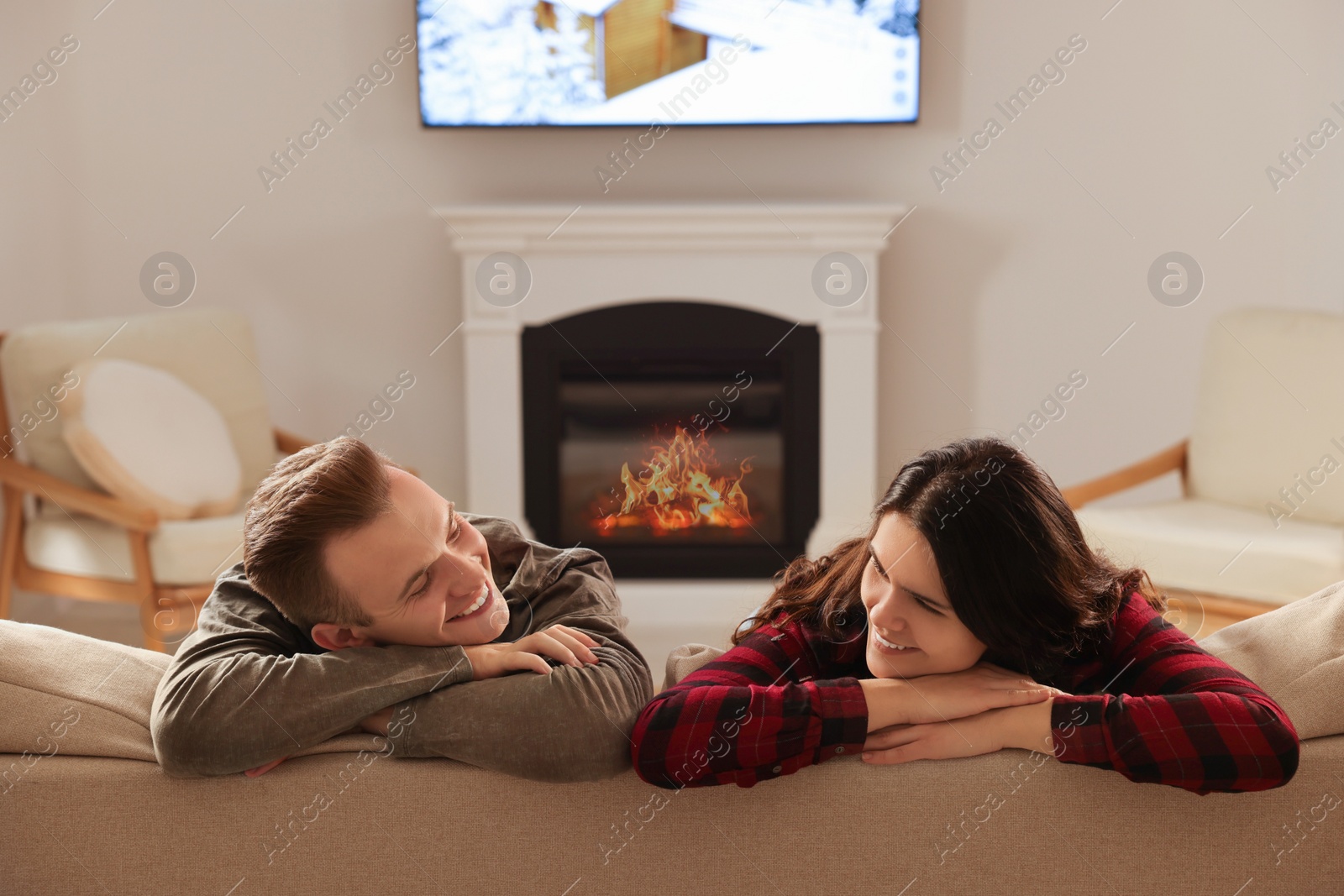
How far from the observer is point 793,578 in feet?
4.11

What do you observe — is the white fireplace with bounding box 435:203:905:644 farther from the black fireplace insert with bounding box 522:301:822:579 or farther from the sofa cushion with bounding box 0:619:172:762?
the sofa cushion with bounding box 0:619:172:762

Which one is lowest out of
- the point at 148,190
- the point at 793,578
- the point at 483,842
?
the point at 483,842

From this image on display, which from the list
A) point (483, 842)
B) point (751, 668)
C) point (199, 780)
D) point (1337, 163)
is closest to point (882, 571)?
point (751, 668)

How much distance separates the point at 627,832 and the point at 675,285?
2537 mm

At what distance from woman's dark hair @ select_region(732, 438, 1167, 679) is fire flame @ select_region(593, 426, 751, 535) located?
2.35 meters

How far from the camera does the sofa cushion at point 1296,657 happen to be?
980 millimetres

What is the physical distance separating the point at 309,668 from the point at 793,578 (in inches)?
20.3

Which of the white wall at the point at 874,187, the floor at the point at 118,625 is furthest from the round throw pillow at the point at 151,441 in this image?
the white wall at the point at 874,187

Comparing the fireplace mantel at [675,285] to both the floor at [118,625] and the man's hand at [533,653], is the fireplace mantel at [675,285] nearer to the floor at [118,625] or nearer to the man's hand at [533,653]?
the floor at [118,625]

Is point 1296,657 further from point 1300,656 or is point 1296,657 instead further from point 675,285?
point 675,285

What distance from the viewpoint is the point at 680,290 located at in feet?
Result: 11.0

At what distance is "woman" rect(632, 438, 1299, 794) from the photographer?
93cm

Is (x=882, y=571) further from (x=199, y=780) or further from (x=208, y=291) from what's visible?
(x=208, y=291)

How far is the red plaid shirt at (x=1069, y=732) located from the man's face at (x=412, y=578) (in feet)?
0.62
